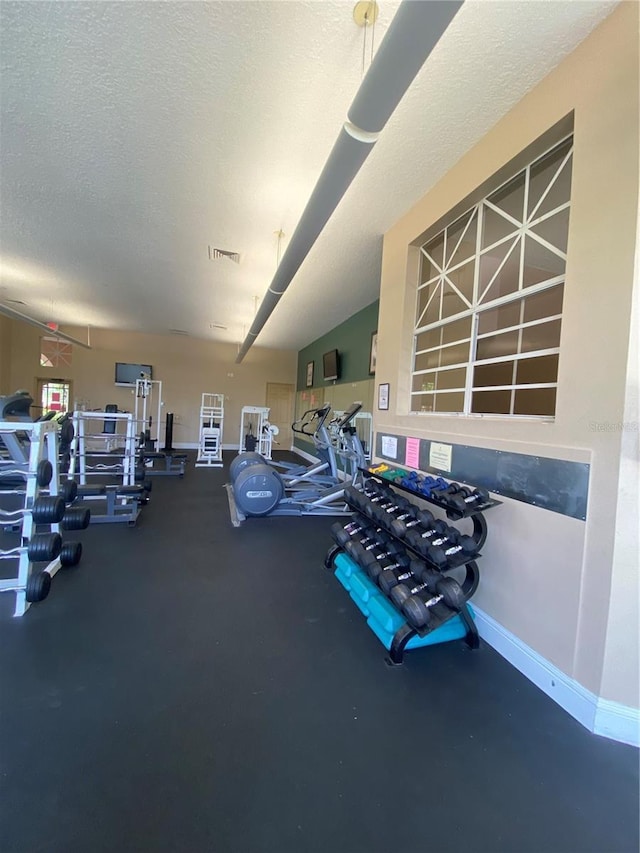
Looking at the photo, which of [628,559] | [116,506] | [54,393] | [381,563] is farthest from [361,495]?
[54,393]

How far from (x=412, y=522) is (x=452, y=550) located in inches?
13.8

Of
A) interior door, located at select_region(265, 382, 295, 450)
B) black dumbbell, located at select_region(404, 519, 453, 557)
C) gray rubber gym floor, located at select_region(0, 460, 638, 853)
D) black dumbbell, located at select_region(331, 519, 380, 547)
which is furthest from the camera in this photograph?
interior door, located at select_region(265, 382, 295, 450)

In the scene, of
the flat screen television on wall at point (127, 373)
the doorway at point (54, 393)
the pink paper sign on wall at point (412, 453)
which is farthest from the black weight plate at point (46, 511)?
the doorway at point (54, 393)

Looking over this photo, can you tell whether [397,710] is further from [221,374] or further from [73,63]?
[221,374]

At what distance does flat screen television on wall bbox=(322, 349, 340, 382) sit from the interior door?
11.2 ft

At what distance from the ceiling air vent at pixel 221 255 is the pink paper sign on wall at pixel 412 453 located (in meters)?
3.03

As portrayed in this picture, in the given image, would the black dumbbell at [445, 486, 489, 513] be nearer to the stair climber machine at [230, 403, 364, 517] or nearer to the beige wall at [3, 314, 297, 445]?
the stair climber machine at [230, 403, 364, 517]

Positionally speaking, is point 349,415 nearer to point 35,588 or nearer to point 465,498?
point 465,498

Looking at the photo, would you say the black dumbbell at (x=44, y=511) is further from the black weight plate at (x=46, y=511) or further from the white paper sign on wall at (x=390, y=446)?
the white paper sign on wall at (x=390, y=446)

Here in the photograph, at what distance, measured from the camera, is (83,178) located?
2717 mm

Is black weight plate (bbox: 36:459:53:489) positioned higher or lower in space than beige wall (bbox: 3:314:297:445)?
lower

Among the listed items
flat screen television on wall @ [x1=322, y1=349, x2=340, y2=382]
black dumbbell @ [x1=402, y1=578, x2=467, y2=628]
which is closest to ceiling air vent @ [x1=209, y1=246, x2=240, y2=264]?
flat screen television on wall @ [x1=322, y1=349, x2=340, y2=382]

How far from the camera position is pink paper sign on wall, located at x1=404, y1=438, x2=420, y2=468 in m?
2.55

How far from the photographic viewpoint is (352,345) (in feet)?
19.7
